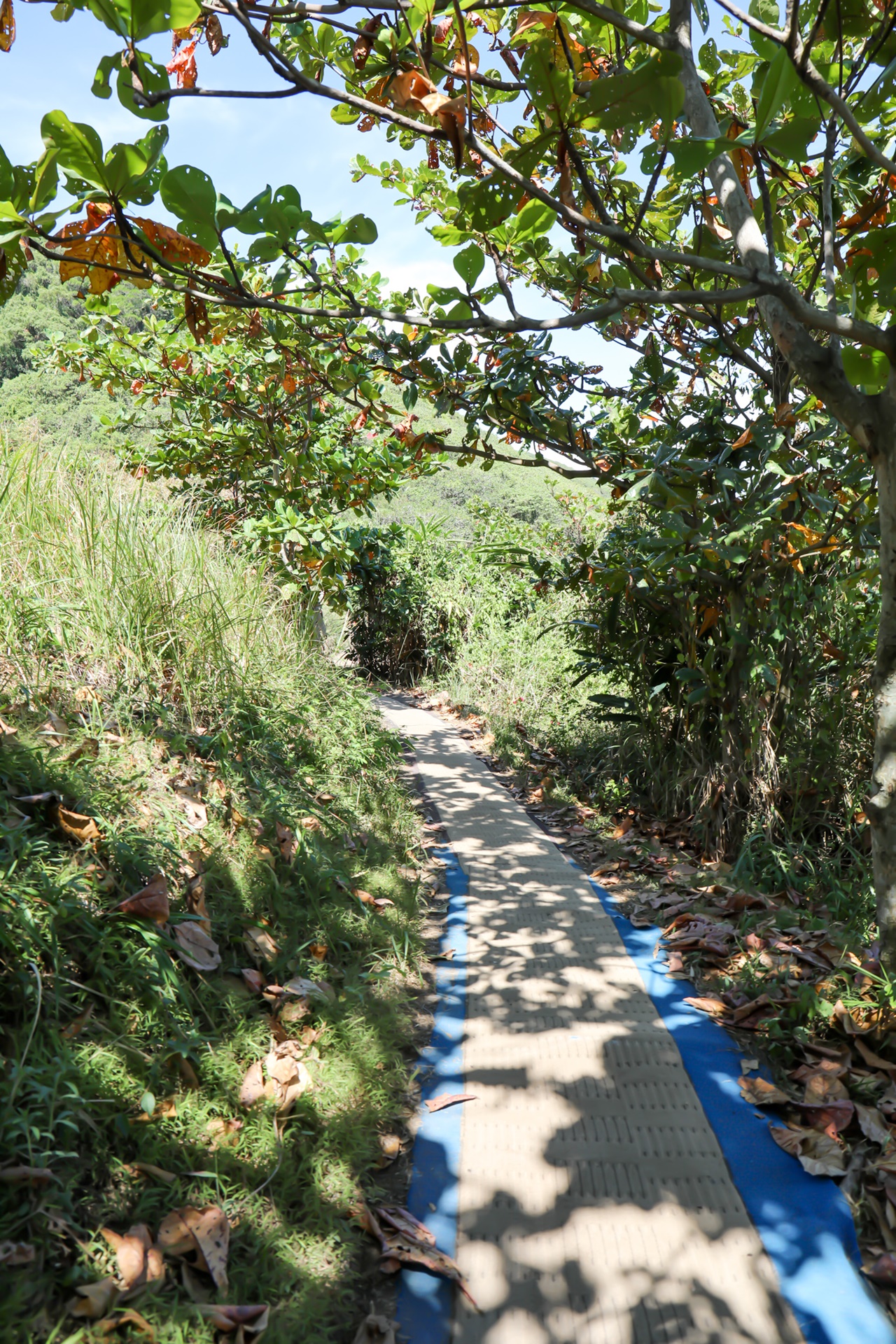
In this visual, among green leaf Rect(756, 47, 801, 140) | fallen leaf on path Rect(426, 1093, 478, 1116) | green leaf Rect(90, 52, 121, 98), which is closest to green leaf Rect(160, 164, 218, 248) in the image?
green leaf Rect(90, 52, 121, 98)

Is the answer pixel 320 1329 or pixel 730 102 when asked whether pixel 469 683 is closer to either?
pixel 730 102

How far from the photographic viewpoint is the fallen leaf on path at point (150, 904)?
2332mm

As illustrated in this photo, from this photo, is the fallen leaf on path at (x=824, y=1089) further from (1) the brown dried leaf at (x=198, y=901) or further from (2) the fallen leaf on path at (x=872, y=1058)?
(1) the brown dried leaf at (x=198, y=901)

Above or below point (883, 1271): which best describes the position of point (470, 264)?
above

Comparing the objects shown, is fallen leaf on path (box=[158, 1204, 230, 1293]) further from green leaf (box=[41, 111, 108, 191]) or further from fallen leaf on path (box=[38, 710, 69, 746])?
green leaf (box=[41, 111, 108, 191])

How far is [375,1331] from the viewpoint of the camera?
174 cm

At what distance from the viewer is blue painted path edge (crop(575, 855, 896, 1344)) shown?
1.77 meters

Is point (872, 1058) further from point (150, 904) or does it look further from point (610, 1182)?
point (150, 904)

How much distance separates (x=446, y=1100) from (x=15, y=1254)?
1.39 meters

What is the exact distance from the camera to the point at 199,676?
404 cm

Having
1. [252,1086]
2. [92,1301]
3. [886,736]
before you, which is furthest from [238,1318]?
[886,736]

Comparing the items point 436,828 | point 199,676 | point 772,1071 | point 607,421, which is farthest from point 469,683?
point 772,1071

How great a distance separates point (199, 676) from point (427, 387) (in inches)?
74.0

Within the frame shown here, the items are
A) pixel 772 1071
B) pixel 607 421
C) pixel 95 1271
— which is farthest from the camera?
pixel 607 421
